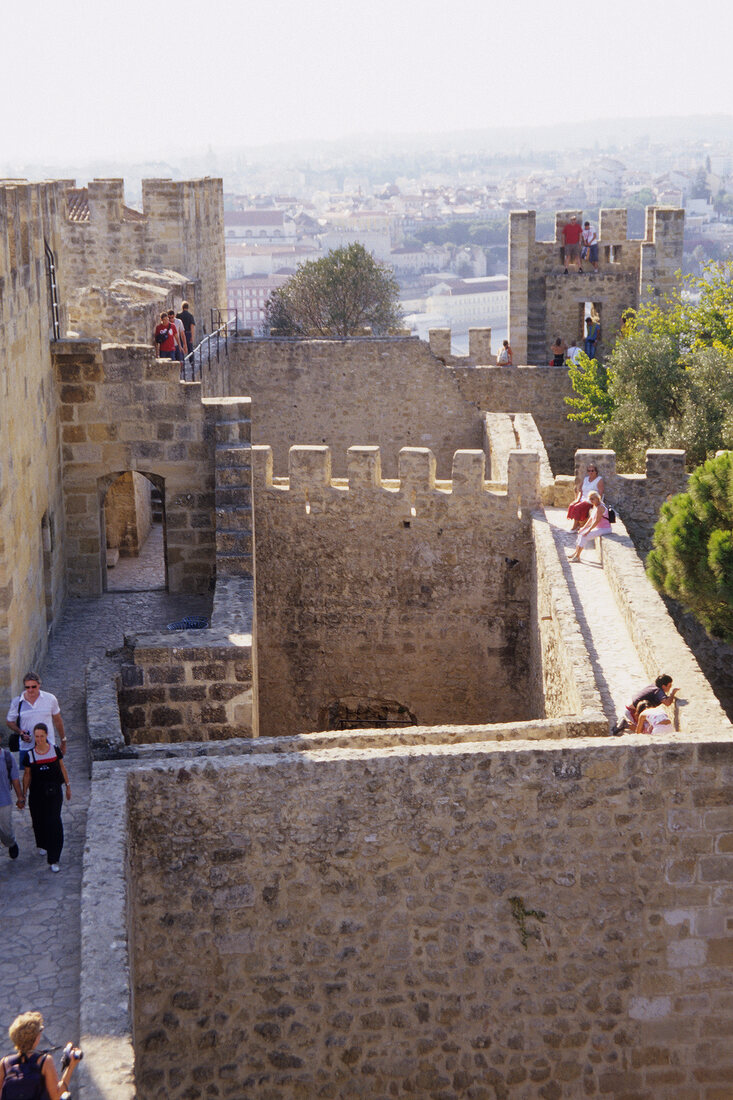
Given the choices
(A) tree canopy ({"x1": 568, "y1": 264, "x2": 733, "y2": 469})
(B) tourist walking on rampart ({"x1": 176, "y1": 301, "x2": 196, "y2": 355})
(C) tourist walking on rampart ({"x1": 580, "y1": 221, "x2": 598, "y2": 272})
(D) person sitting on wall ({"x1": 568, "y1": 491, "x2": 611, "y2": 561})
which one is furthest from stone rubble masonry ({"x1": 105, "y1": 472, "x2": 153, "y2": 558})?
(C) tourist walking on rampart ({"x1": 580, "y1": 221, "x2": 598, "y2": 272})

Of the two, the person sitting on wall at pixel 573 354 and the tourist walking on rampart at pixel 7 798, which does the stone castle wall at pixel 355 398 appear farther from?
the tourist walking on rampart at pixel 7 798

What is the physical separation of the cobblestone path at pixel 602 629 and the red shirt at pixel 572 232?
48.5ft

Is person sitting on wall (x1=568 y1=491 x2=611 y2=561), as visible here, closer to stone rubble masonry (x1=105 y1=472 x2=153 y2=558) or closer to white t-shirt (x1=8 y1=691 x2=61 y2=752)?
stone rubble masonry (x1=105 y1=472 x2=153 y2=558)

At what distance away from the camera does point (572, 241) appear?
26.7 metres

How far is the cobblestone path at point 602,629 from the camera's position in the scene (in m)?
9.60

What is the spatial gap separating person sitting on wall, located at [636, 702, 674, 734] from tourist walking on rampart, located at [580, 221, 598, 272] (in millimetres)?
19226

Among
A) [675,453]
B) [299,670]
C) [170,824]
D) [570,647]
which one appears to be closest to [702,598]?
[570,647]

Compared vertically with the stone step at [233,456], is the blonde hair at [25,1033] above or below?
below

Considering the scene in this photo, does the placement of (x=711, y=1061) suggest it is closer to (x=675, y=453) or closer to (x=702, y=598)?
(x=702, y=598)

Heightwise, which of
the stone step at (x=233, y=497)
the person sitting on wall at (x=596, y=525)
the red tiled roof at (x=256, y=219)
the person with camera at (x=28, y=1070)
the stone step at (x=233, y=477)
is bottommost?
the red tiled roof at (x=256, y=219)

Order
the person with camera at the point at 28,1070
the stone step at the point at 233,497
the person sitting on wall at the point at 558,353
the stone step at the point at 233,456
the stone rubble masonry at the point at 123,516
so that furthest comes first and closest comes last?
the person sitting on wall at the point at 558,353 → the stone rubble masonry at the point at 123,516 → the stone step at the point at 233,456 → the stone step at the point at 233,497 → the person with camera at the point at 28,1070

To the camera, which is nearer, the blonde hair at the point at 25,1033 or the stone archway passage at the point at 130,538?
the blonde hair at the point at 25,1033

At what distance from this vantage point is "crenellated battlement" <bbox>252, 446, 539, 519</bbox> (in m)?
13.4

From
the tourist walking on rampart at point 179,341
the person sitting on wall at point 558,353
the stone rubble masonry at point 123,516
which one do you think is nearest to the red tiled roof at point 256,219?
the person sitting on wall at point 558,353
